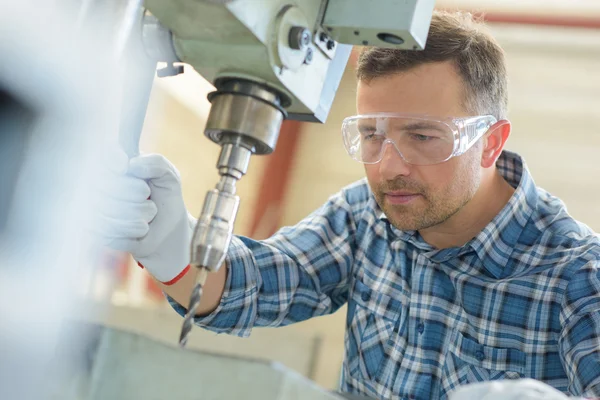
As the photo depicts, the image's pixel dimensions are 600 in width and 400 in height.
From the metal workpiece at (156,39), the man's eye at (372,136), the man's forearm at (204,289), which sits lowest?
the man's forearm at (204,289)

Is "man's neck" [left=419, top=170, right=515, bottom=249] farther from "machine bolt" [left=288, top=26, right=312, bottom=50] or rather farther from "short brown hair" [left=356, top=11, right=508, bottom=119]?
"machine bolt" [left=288, top=26, right=312, bottom=50]

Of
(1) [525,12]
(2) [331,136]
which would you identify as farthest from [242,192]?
(1) [525,12]

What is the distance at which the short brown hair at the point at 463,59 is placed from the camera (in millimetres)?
1457

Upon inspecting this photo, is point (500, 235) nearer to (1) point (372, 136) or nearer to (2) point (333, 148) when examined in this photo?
(1) point (372, 136)

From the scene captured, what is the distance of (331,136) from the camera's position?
523 centimetres

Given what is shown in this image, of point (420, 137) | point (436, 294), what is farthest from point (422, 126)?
point (436, 294)

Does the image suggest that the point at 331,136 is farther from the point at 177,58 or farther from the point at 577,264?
the point at 177,58

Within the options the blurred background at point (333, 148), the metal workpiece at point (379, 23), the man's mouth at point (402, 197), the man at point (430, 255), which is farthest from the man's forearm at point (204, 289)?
the blurred background at point (333, 148)

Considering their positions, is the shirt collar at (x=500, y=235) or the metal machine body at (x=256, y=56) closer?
the metal machine body at (x=256, y=56)

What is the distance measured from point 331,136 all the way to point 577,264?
4.02m

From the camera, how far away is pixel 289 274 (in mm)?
1513

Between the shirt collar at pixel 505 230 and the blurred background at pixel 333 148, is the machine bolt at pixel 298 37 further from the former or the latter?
the blurred background at pixel 333 148

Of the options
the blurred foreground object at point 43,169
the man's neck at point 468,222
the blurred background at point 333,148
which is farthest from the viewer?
the blurred background at point 333,148

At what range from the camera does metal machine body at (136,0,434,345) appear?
0.75 meters
